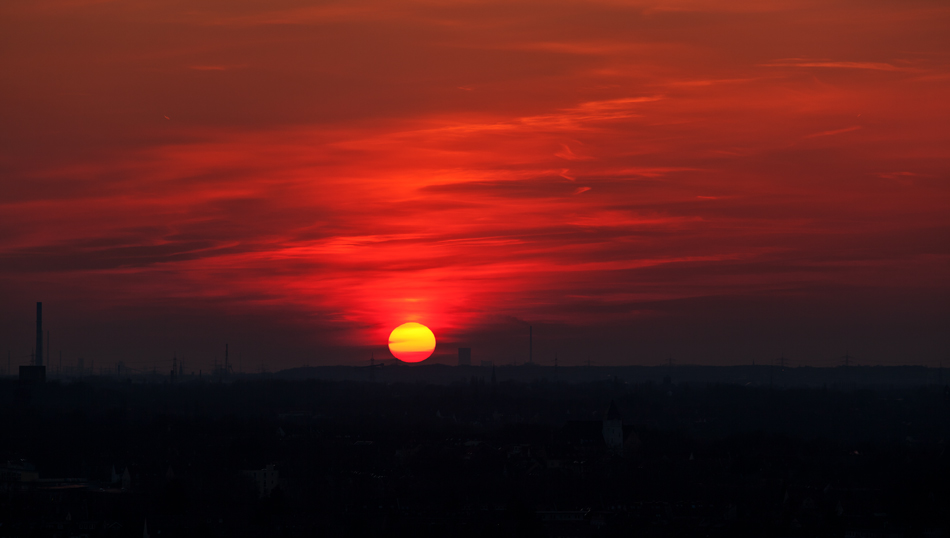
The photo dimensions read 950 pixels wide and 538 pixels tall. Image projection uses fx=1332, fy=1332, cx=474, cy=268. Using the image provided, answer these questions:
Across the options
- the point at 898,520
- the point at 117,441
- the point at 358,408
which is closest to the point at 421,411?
the point at 358,408

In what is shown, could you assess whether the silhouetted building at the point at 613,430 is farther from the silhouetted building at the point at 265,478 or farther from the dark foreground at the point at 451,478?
the silhouetted building at the point at 265,478

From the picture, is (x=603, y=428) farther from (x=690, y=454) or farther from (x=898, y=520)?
(x=898, y=520)

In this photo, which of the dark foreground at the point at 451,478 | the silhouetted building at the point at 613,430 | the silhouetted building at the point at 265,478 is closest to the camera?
the dark foreground at the point at 451,478

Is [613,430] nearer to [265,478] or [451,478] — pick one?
[451,478]

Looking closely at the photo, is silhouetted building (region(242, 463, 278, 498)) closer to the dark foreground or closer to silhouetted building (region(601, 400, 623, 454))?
the dark foreground

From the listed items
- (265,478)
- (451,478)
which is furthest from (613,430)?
(265,478)

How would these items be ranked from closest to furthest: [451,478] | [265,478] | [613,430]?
[451,478], [265,478], [613,430]

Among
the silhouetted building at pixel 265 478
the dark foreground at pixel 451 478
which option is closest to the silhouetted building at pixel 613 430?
the dark foreground at pixel 451 478

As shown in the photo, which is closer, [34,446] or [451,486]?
[451,486]

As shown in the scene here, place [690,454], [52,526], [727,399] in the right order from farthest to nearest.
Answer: [727,399], [690,454], [52,526]
